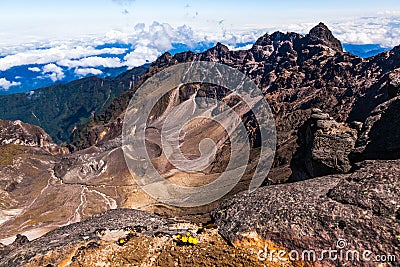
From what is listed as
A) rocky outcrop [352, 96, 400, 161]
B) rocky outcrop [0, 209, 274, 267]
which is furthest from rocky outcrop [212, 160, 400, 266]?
rocky outcrop [352, 96, 400, 161]

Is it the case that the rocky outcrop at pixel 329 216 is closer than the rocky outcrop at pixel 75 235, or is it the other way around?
the rocky outcrop at pixel 329 216

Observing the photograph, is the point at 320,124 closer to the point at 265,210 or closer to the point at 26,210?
the point at 265,210

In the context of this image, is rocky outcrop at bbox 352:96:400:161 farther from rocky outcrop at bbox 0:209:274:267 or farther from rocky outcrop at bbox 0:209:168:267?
rocky outcrop at bbox 0:209:168:267

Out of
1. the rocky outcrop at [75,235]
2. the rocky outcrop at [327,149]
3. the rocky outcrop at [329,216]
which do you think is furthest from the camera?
the rocky outcrop at [327,149]

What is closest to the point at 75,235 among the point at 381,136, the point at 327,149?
the point at 327,149

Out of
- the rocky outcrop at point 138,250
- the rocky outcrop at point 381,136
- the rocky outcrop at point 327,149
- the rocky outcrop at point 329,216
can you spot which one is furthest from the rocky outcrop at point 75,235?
the rocky outcrop at point 381,136

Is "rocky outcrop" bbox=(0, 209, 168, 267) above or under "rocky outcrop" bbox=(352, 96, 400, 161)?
under

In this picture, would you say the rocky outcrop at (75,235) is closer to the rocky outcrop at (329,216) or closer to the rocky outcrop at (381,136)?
the rocky outcrop at (329,216)
